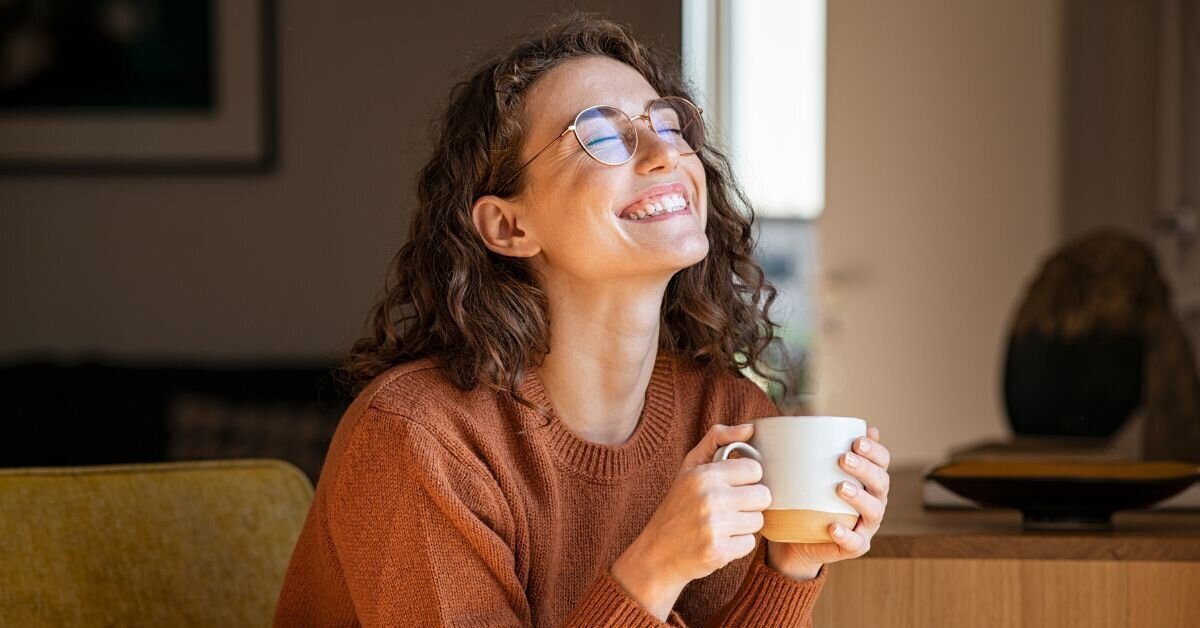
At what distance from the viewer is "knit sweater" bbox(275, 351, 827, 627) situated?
1099mm

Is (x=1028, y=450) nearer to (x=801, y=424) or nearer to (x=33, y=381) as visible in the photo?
(x=801, y=424)

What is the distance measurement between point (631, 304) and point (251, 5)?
195 cm

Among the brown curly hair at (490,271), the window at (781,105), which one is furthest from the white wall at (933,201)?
the brown curly hair at (490,271)

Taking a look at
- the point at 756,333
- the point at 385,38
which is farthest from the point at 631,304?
the point at 385,38

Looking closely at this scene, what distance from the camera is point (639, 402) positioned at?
1330mm

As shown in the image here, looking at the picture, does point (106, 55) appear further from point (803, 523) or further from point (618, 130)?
point (803, 523)

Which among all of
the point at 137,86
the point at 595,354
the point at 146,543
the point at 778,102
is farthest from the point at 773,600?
the point at 778,102

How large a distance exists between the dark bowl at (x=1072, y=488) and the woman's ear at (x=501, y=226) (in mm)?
469

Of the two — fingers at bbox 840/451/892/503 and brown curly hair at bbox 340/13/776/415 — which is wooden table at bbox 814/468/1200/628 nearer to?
fingers at bbox 840/451/892/503

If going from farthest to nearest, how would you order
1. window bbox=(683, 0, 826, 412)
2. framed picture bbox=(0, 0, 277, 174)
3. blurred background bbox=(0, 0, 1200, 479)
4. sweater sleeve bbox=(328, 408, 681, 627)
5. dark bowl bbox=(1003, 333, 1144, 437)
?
window bbox=(683, 0, 826, 412) < framed picture bbox=(0, 0, 277, 174) < dark bowl bbox=(1003, 333, 1144, 437) < blurred background bbox=(0, 0, 1200, 479) < sweater sleeve bbox=(328, 408, 681, 627)

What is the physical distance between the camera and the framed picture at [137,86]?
2.92 metres

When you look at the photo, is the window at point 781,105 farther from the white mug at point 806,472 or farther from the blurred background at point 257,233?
the white mug at point 806,472

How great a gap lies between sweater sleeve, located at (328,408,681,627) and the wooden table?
302 mm

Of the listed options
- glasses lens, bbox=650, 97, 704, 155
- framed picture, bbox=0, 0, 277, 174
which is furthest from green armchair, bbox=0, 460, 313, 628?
framed picture, bbox=0, 0, 277, 174
